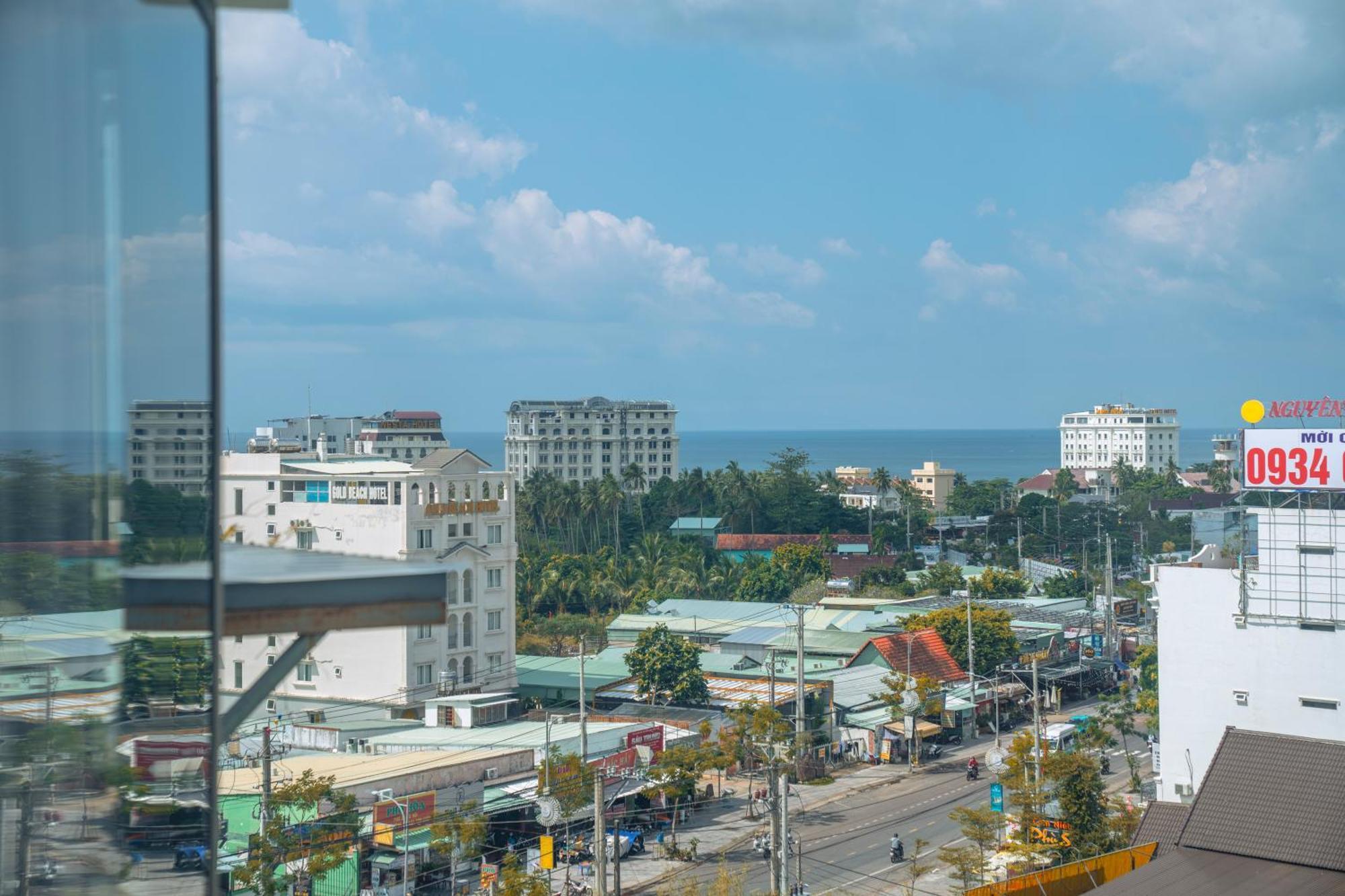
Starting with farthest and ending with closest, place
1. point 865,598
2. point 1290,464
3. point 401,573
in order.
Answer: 1. point 865,598
2. point 1290,464
3. point 401,573

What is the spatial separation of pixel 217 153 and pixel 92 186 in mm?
118

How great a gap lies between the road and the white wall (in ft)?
10.4

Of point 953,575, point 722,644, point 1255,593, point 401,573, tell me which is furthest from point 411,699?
point 401,573

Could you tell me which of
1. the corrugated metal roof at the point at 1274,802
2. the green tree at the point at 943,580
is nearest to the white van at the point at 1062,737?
the corrugated metal roof at the point at 1274,802

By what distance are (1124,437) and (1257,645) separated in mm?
81580

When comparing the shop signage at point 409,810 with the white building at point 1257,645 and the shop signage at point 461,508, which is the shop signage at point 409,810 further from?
the shop signage at point 461,508

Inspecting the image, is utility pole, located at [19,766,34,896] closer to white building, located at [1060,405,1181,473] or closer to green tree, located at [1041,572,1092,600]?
green tree, located at [1041,572,1092,600]

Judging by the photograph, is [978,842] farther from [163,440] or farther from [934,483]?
[934,483]

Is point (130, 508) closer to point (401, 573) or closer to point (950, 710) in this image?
point (401, 573)

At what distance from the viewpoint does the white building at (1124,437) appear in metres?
90.0

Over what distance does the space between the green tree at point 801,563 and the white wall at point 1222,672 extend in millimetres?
21803

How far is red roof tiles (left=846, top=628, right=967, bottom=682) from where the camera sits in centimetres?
2434

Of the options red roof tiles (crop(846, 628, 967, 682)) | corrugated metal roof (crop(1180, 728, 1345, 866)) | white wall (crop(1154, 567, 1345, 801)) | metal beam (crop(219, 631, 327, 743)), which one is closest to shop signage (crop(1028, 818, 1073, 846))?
white wall (crop(1154, 567, 1345, 801))

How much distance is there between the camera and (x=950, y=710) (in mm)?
22234
